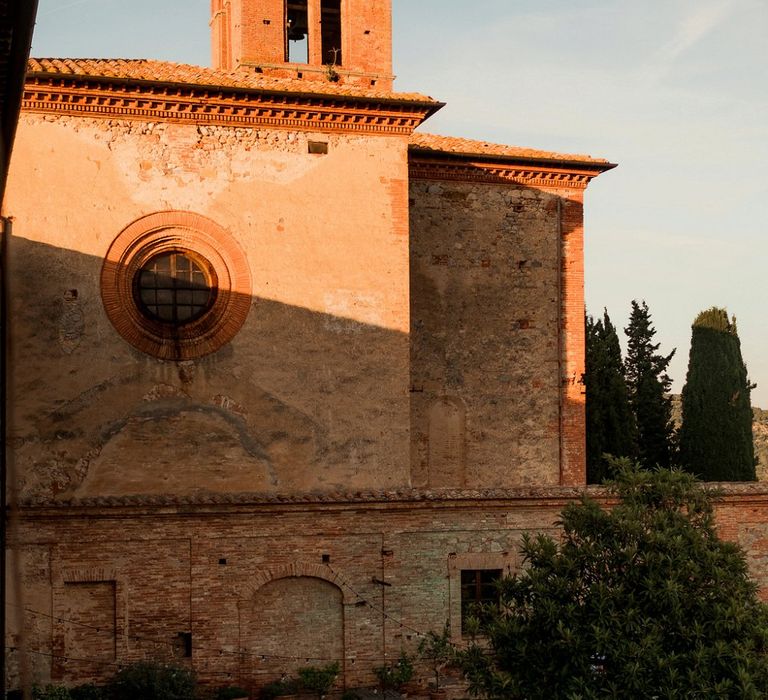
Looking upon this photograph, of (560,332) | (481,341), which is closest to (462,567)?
→ (481,341)

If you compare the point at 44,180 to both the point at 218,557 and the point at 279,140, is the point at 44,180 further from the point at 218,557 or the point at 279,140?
the point at 218,557

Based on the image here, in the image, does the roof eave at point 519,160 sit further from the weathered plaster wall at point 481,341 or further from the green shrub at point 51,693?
the green shrub at point 51,693

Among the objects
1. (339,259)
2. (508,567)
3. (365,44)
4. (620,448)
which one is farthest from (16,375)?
(620,448)

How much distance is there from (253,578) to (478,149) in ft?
28.9

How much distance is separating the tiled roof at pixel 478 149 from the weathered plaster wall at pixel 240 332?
2549mm

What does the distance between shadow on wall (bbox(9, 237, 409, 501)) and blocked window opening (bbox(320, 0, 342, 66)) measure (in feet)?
18.6

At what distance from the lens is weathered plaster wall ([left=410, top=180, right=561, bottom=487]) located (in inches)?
777

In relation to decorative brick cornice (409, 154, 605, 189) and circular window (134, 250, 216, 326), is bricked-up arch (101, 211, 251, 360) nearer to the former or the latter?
circular window (134, 250, 216, 326)

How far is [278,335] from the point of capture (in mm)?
16609

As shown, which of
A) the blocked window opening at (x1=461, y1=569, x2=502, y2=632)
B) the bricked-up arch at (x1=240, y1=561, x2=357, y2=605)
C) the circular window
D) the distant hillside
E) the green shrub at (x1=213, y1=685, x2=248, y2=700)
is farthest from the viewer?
the distant hillside

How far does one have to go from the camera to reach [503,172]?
20.2 m

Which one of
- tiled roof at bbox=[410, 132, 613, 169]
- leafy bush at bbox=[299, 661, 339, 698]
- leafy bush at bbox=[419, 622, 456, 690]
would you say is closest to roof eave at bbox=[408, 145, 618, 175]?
tiled roof at bbox=[410, 132, 613, 169]

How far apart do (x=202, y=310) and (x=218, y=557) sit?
3.64m

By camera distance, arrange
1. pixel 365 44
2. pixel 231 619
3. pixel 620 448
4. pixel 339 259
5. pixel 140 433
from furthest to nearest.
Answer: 1. pixel 620 448
2. pixel 365 44
3. pixel 339 259
4. pixel 140 433
5. pixel 231 619
